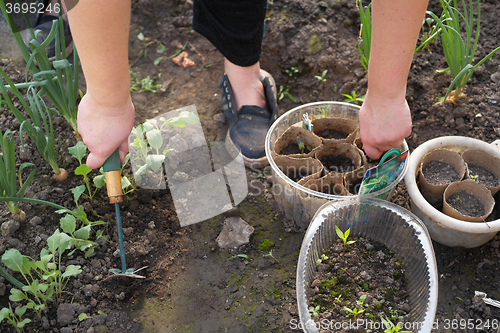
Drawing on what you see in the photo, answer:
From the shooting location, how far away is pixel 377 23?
3.76 feet

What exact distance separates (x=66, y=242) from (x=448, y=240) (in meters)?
1.29

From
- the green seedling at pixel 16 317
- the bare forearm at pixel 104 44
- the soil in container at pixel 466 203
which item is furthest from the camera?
the soil in container at pixel 466 203

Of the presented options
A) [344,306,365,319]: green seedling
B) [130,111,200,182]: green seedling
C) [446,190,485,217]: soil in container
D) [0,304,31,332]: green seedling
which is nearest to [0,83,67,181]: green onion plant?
[130,111,200,182]: green seedling

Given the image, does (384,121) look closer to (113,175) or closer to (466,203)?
(466,203)

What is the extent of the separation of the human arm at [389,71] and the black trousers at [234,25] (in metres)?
0.61

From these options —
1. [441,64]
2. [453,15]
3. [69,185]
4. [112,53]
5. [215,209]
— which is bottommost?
[215,209]

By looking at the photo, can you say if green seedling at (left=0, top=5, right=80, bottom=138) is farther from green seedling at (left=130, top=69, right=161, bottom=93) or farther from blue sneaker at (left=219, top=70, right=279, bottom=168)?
blue sneaker at (left=219, top=70, right=279, bottom=168)

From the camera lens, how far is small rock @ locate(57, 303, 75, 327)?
1.29m

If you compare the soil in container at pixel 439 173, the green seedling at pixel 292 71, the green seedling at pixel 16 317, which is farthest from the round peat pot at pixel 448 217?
the green seedling at pixel 16 317

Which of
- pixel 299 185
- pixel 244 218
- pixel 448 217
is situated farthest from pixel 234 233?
pixel 448 217

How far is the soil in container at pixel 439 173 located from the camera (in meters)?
1.56

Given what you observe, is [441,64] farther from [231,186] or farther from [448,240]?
[231,186]

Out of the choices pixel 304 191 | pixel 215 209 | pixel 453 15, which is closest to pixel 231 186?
pixel 215 209

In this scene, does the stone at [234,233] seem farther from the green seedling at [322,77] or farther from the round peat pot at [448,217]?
the green seedling at [322,77]
